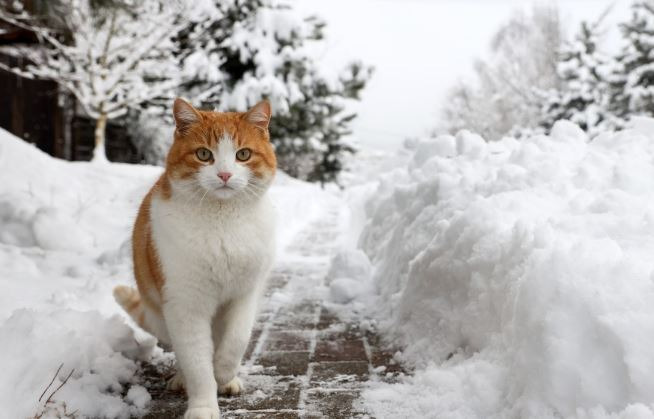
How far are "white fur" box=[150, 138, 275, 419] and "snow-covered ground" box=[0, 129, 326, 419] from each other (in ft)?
1.24

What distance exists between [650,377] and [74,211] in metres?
6.07

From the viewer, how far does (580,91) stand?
14.9 meters

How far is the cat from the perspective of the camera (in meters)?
2.40

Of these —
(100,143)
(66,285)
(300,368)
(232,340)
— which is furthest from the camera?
(100,143)

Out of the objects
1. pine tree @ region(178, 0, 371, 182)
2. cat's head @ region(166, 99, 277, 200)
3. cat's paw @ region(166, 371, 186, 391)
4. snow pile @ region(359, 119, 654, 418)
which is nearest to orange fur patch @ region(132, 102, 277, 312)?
cat's head @ region(166, 99, 277, 200)

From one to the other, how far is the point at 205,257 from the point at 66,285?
221 cm

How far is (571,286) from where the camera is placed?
6.68ft

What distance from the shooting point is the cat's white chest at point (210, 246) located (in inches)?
94.7

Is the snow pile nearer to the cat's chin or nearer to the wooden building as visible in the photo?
the cat's chin

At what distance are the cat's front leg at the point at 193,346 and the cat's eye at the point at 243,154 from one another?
0.64 meters

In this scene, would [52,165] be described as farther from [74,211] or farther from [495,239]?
[495,239]

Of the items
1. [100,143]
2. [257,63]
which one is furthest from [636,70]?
[100,143]

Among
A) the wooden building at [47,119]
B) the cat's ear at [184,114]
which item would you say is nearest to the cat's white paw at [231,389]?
the cat's ear at [184,114]

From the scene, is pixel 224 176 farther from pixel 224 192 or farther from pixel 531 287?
pixel 531 287
